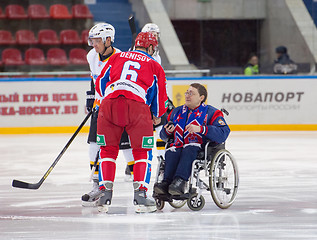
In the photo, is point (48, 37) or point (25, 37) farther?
point (48, 37)

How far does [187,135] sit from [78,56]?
24.0 feet

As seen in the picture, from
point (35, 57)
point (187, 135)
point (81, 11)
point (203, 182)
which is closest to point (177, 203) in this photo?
point (203, 182)

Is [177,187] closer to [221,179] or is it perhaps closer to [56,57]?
[221,179]

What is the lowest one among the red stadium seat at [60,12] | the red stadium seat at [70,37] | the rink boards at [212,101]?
the rink boards at [212,101]

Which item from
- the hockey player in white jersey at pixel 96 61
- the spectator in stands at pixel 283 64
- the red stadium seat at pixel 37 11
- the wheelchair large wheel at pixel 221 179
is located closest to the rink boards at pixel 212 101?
the spectator in stands at pixel 283 64

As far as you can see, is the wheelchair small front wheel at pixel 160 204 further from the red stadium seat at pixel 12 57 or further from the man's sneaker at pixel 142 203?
the red stadium seat at pixel 12 57

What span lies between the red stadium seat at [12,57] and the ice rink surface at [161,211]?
3622 millimetres

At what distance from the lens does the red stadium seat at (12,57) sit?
11273mm

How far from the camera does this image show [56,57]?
1186 centimetres

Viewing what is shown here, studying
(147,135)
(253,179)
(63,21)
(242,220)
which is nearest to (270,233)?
(242,220)

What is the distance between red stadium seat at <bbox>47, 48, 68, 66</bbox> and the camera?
11.3 metres

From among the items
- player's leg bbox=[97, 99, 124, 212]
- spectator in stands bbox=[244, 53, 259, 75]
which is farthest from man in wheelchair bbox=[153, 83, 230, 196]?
spectator in stands bbox=[244, 53, 259, 75]

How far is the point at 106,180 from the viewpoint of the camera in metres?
4.34

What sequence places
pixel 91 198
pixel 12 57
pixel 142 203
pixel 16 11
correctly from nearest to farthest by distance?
pixel 142 203 → pixel 91 198 → pixel 12 57 → pixel 16 11
